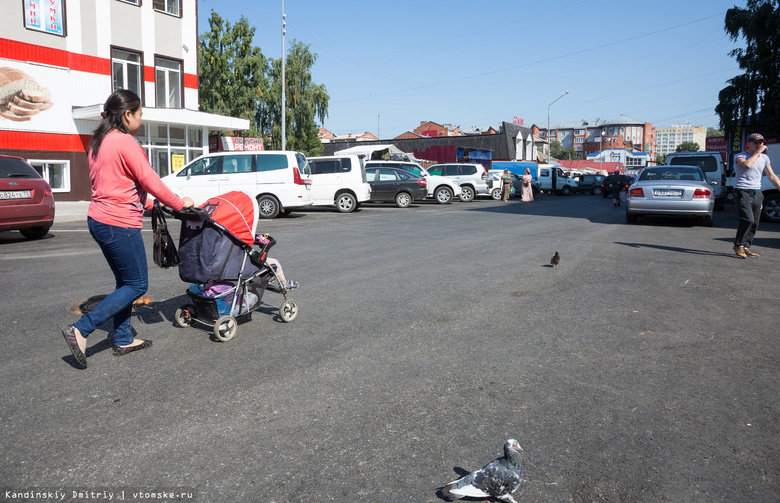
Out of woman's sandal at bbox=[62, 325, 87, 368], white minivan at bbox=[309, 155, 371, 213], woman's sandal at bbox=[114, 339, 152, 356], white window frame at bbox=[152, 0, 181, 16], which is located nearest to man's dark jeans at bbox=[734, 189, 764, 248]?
woman's sandal at bbox=[114, 339, 152, 356]

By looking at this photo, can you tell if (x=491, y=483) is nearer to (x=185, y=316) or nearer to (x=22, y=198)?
(x=185, y=316)

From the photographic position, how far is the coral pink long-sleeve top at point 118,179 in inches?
159

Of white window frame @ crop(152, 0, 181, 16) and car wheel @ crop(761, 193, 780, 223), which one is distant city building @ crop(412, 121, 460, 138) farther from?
car wheel @ crop(761, 193, 780, 223)

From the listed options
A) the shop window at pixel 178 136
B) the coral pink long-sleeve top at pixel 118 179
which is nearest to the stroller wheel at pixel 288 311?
the coral pink long-sleeve top at pixel 118 179

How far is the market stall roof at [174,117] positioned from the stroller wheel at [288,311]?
19.3 m

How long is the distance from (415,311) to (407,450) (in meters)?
2.83

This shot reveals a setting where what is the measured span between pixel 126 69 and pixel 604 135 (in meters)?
160

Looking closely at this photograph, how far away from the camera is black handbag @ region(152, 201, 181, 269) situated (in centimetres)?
462

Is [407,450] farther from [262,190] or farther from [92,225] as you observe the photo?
[262,190]

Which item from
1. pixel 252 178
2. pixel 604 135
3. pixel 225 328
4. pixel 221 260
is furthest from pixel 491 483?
pixel 604 135

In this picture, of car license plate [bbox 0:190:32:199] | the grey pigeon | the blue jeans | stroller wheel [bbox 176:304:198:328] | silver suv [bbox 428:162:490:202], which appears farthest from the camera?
silver suv [bbox 428:162:490:202]

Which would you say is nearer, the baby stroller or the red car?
the baby stroller

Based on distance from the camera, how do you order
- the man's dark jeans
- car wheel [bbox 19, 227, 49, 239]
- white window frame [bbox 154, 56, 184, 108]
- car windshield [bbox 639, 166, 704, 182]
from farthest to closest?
white window frame [bbox 154, 56, 184, 108]
car windshield [bbox 639, 166, 704, 182]
car wheel [bbox 19, 227, 49, 239]
the man's dark jeans

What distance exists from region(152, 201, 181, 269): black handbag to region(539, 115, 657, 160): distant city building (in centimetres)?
15616
